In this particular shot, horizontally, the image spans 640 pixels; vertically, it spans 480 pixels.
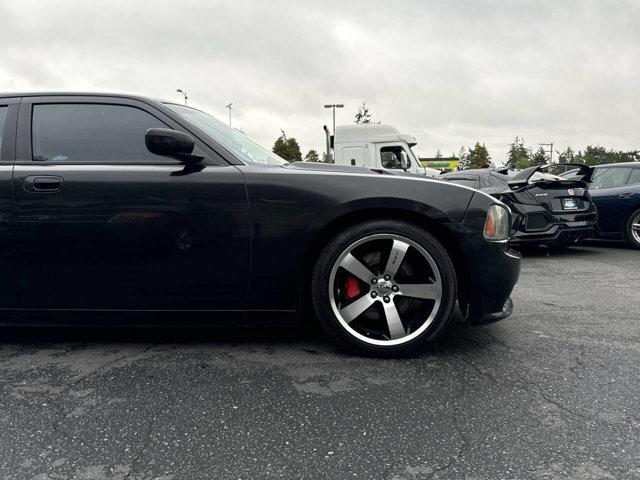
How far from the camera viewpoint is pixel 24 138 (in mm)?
2914

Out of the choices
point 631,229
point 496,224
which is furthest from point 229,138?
point 631,229

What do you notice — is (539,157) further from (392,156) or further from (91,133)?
(91,133)

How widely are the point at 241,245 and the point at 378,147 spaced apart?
10.9 m

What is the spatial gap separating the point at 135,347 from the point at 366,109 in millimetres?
32680

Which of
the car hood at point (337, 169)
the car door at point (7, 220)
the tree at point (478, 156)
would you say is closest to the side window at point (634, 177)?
the car hood at point (337, 169)

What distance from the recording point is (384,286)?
9.05ft

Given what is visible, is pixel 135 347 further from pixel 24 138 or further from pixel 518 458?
pixel 518 458

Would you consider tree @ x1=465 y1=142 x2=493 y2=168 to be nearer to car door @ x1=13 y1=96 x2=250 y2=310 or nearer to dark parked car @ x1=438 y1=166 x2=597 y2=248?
dark parked car @ x1=438 y1=166 x2=597 y2=248

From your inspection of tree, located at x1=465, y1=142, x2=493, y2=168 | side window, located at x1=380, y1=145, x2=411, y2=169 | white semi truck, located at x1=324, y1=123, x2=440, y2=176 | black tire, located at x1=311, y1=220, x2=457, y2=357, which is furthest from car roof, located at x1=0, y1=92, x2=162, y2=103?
tree, located at x1=465, y1=142, x2=493, y2=168

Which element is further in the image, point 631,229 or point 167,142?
point 631,229

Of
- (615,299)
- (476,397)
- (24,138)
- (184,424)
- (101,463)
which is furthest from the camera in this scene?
(615,299)

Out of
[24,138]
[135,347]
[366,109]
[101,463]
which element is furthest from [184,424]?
[366,109]

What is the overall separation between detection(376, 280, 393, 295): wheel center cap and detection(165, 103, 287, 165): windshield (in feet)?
3.31

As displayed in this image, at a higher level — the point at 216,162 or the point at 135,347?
the point at 216,162
